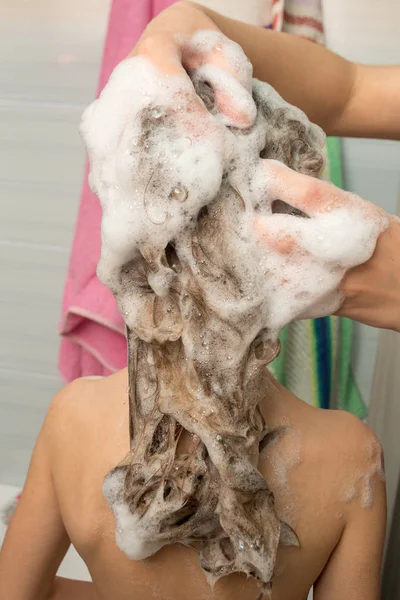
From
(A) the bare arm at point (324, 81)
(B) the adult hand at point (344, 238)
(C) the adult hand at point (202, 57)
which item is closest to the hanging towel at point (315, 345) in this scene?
(A) the bare arm at point (324, 81)

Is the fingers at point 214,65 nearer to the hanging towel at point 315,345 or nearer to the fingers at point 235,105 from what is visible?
the fingers at point 235,105

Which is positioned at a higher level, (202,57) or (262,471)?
(202,57)

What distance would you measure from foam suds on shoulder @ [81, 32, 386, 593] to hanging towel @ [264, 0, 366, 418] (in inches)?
27.0

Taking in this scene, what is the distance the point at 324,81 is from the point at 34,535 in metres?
0.73

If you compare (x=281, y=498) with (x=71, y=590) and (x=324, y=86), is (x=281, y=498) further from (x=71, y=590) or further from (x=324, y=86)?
(x=324, y=86)

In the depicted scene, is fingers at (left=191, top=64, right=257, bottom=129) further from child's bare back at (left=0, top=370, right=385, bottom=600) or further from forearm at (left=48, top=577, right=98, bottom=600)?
forearm at (left=48, top=577, right=98, bottom=600)

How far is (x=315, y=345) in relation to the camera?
140cm

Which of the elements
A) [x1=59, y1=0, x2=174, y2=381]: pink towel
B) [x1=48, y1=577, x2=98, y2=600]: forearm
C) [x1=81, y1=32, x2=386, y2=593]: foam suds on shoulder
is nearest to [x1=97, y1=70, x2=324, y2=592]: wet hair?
[x1=81, y1=32, x2=386, y2=593]: foam suds on shoulder

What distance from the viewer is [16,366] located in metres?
1.82

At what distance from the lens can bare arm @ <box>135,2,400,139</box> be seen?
0.83 m

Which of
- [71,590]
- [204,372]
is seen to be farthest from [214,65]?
[71,590]

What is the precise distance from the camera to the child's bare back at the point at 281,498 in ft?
2.39

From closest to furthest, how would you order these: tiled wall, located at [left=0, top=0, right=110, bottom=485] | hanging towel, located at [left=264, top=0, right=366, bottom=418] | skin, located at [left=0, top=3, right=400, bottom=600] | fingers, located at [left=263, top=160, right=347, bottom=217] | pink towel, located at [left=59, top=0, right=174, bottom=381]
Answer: fingers, located at [left=263, top=160, right=347, bottom=217] < skin, located at [left=0, top=3, right=400, bottom=600] < pink towel, located at [left=59, top=0, right=174, bottom=381] < hanging towel, located at [left=264, top=0, right=366, bottom=418] < tiled wall, located at [left=0, top=0, right=110, bottom=485]

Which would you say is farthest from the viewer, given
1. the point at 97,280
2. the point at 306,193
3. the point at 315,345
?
the point at 315,345
